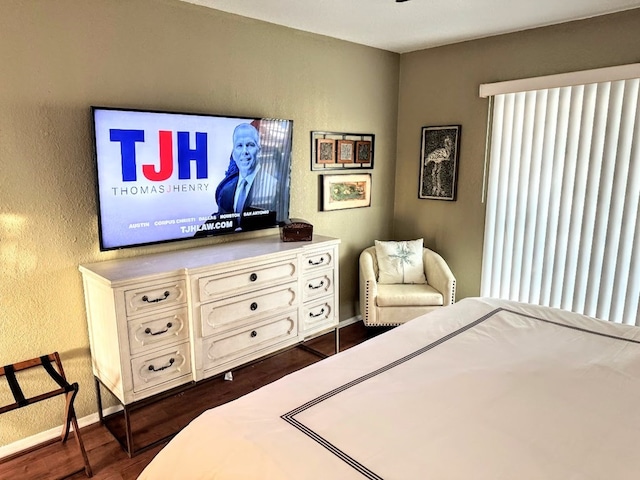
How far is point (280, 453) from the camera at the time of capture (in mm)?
1236

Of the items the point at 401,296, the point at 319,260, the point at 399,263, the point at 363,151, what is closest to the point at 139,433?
the point at 319,260

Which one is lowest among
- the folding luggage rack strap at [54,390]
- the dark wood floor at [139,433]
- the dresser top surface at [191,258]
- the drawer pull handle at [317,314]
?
the dark wood floor at [139,433]

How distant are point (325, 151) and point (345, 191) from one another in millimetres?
425

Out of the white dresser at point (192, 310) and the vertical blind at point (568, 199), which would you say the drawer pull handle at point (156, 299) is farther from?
the vertical blind at point (568, 199)

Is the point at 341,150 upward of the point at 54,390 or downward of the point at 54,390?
upward

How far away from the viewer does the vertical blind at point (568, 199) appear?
10.00 feet

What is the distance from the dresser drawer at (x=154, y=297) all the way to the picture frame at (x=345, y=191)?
1693 millimetres

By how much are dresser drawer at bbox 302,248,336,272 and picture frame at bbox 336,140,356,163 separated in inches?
41.8

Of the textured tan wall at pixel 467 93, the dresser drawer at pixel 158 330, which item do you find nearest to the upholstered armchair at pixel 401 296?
the textured tan wall at pixel 467 93

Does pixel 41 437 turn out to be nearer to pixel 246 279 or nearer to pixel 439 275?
pixel 246 279

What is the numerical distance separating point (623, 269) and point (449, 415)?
7.95 feet

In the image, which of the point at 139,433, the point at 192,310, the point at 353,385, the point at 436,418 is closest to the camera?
the point at 436,418

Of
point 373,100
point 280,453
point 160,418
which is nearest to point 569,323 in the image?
point 280,453

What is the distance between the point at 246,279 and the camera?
2615mm
